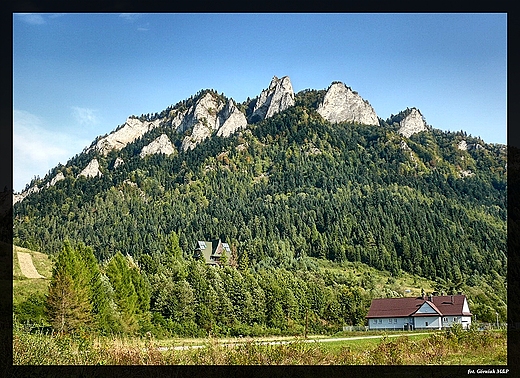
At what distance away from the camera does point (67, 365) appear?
Result: 6.85 metres

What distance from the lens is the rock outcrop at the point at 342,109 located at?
26891mm

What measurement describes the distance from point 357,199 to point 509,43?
67.6 ft

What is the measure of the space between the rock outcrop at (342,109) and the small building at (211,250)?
893 cm

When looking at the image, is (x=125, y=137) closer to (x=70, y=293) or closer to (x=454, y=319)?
(x=70, y=293)

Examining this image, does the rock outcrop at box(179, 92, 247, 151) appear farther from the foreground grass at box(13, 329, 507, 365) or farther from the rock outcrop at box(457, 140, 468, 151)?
the foreground grass at box(13, 329, 507, 365)

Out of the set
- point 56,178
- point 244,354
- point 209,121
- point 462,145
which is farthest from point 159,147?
point 244,354

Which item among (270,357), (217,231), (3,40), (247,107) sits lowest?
(270,357)

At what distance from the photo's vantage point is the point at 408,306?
492 inches

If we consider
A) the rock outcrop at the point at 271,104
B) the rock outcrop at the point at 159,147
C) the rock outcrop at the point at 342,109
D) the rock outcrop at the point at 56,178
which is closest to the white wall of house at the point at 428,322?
the rock outcrop at the point at 342,109

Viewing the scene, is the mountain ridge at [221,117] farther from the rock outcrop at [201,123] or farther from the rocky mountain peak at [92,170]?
the rocky mountain peak at [92,170]

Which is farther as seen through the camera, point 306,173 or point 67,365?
point 306,173

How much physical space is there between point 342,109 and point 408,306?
2232 cm

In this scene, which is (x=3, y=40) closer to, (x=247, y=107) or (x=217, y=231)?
(x=217, y=231)

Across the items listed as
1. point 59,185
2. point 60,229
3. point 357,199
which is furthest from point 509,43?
point 59,185
